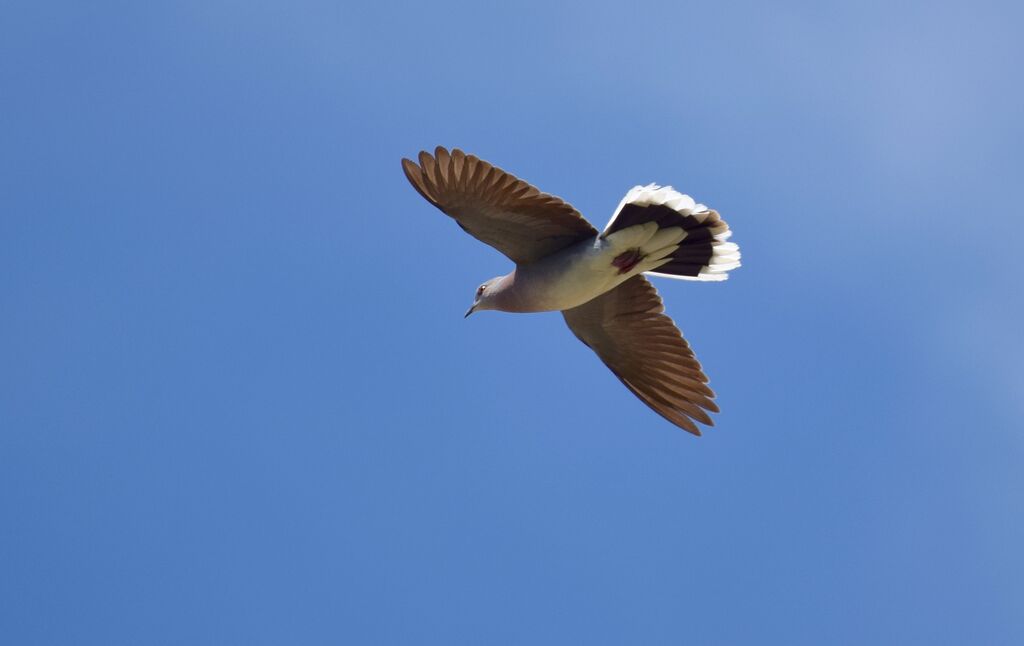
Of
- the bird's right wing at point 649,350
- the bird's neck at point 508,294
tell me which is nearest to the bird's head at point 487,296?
the bird's neck at point 508,294

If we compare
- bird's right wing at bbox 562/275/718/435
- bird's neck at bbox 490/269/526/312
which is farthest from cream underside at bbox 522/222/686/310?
bird's right wing at bbox 562/275/718/435

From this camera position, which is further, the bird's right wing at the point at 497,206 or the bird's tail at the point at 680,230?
the bird's tail at the point at 680,230

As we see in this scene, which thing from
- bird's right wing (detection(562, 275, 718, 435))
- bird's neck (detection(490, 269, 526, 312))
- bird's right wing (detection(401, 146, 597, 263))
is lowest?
bird's right wing (detection(562, 275, 718, 435))

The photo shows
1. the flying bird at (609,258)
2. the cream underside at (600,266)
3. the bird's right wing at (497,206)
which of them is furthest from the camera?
the cream underside at (600,266)

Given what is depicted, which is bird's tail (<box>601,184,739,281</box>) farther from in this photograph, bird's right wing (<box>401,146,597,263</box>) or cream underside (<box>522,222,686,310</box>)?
bird's right wing (<box>401,146,597,263</box>)

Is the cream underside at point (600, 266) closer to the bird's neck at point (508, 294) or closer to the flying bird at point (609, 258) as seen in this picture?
the flying bird at point (609, 258)

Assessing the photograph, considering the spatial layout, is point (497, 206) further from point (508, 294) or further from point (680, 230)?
point (680, 230)

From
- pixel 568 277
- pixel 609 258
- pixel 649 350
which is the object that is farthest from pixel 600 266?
pixel 649 350

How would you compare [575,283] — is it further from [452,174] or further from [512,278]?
[452,174]
